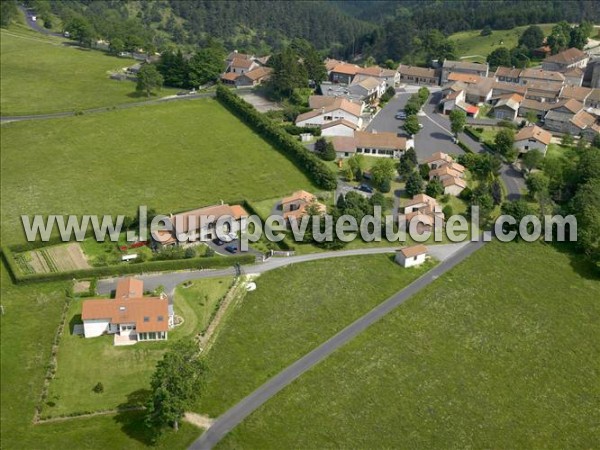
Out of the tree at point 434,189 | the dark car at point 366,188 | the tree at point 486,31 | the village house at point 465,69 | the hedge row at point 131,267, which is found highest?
the tree at point 486,31

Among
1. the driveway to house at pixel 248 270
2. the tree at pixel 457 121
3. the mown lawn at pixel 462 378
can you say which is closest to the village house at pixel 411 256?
the driveway to house at pixel 248 270

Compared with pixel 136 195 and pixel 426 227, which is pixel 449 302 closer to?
pixel 426 227

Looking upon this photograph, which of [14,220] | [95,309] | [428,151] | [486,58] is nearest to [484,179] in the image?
[428,151]

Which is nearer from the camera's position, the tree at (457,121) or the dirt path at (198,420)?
the dirt path at (198,420)

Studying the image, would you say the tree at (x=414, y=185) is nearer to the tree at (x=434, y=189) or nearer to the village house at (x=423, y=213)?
the tree at (x=434, y=189)

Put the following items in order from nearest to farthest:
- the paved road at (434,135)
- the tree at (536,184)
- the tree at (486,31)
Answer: the tree at (536,184) → the paved road at (434,135) → the tree at (486,31)

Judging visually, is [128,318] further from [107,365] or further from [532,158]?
[532,158]
